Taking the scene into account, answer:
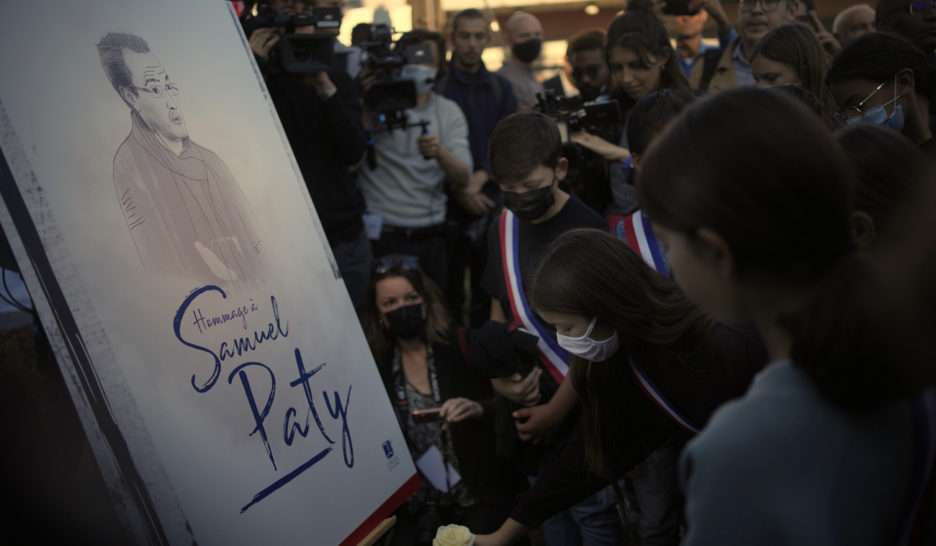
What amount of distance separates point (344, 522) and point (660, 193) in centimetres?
135

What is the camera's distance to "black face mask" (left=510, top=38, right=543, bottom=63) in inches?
194

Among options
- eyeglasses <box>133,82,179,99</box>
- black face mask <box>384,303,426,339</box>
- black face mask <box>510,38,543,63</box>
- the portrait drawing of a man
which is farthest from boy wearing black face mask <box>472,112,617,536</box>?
black face mask <box>510,38,543,63</box>

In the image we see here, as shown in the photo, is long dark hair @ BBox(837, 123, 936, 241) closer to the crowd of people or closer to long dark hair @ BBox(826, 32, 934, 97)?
the crowd of people

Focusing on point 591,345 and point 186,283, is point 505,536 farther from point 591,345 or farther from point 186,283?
point 186,283

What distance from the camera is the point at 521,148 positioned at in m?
2.66

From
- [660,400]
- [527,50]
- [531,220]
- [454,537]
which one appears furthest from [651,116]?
[527,50]

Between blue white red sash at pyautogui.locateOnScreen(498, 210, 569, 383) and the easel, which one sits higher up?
blue white red sash at pyautogui.locateOnScreen(498, 210, 569, 383)

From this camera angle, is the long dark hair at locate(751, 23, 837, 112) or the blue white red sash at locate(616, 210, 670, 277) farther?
the long dark hair at locate(751, 23, 837, 112)

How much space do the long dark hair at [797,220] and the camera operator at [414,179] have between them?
3053mm

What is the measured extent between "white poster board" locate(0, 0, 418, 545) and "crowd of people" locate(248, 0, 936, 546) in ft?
1.85

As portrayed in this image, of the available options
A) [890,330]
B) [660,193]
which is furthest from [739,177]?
[890,330]

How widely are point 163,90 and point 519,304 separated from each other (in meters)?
1.37

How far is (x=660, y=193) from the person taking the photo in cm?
96

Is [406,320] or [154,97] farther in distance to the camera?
[406,320]
